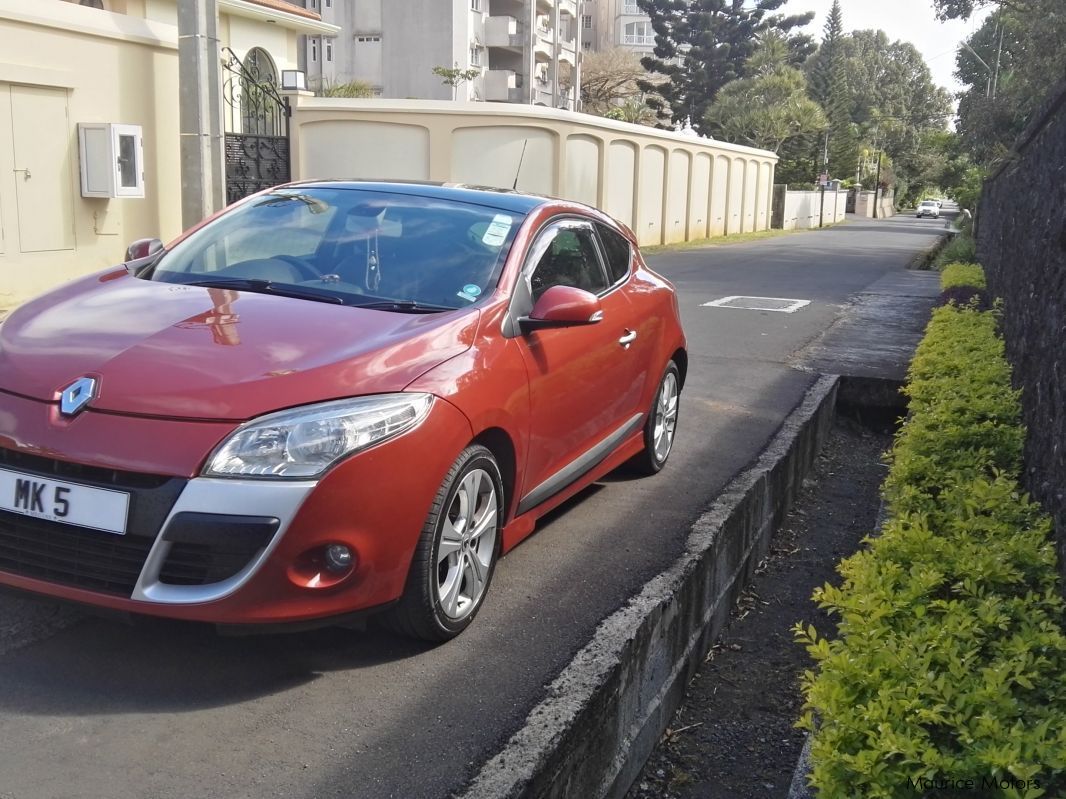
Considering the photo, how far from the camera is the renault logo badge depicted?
3260mm

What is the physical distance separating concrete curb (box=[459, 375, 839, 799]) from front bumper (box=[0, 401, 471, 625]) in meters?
0.71

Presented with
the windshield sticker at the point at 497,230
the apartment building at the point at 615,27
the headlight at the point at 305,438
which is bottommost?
the headlight at the point at 305,438

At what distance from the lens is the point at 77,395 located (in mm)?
3299

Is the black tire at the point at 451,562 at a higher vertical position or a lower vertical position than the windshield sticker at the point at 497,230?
lower

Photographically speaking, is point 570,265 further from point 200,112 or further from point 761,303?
point 761,303

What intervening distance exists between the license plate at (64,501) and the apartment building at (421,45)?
48.0m

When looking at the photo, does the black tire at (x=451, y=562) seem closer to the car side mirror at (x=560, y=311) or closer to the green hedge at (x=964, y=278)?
the car side mirror at (x=560, y=311)

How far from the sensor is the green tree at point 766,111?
55.3 metres

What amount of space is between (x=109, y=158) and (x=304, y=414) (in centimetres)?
1059

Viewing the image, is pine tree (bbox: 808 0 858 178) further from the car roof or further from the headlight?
the headlight

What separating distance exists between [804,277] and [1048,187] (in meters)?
15.0

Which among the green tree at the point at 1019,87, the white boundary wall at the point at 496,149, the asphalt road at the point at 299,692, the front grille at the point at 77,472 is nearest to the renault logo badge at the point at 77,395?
the front grille at the point at 77,472

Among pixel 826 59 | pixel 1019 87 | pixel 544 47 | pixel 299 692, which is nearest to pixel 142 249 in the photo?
pixel 299 692

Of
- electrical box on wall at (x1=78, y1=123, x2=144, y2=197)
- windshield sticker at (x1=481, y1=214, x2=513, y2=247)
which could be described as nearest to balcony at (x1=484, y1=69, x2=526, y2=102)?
electrical box on wall at (x1=78, y1=123, x2=144, y2=197)
